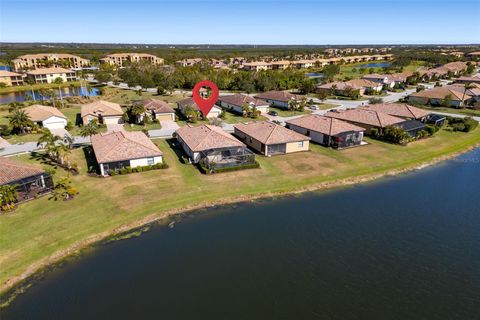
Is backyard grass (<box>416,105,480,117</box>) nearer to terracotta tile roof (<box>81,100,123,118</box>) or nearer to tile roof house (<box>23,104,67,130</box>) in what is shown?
terracotta tile roof (<box>81,100,123,118</box>)

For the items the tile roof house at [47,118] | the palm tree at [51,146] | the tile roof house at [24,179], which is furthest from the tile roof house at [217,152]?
the tile roof house at [47,118]

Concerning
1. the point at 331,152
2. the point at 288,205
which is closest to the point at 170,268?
the point at 288,205

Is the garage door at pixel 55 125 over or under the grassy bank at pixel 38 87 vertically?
under

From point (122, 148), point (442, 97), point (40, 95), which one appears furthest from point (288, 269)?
point (40, 95)

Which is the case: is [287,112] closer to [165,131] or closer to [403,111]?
[403,111]

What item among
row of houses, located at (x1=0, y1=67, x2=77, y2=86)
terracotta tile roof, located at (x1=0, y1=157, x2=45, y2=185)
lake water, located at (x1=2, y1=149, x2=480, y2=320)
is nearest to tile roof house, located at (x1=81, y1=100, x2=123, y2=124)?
terracotta tile roof, located at (x1=0, y1=157, x2=45, y2=185)

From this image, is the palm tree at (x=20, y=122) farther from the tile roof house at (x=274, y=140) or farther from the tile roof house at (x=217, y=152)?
the tile roof house at (x=274, y=140)
